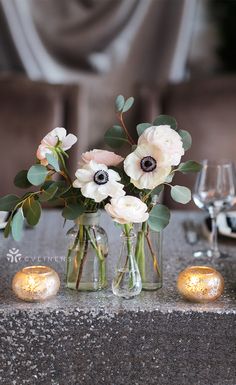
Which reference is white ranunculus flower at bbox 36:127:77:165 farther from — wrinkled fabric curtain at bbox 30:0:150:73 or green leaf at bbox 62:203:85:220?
wrinkled fabric curtain at bbox 30:0:150:73

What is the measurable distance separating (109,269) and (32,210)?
6.7 inches

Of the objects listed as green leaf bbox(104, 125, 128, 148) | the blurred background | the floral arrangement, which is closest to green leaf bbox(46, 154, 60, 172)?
the floral arrangement

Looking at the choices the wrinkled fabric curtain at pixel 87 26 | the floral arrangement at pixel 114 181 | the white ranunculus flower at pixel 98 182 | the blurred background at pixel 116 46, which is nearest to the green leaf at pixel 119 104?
the floral arrangement at pixel 114 181

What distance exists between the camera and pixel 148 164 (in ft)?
2.81

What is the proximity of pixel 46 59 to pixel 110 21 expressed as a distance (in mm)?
266

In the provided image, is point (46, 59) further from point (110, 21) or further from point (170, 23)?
point (170, 23)

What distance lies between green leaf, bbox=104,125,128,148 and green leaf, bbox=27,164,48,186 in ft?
0.37

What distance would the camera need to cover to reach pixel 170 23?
7.47 feet

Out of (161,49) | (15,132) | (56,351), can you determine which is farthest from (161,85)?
(56,351)

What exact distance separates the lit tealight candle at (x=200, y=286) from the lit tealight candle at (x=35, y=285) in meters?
0.18

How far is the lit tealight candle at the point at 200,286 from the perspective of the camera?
0.89 meters

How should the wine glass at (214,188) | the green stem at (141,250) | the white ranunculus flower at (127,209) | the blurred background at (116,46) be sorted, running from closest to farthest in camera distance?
the white ranunculus flower at (127,209) < the green stem at (141,250) < the wine glass at (214,188) < the blurred background at (116,46)

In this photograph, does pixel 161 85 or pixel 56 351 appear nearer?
pixel 56 351

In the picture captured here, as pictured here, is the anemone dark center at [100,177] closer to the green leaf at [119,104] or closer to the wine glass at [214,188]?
the green leaf at [119,104]
